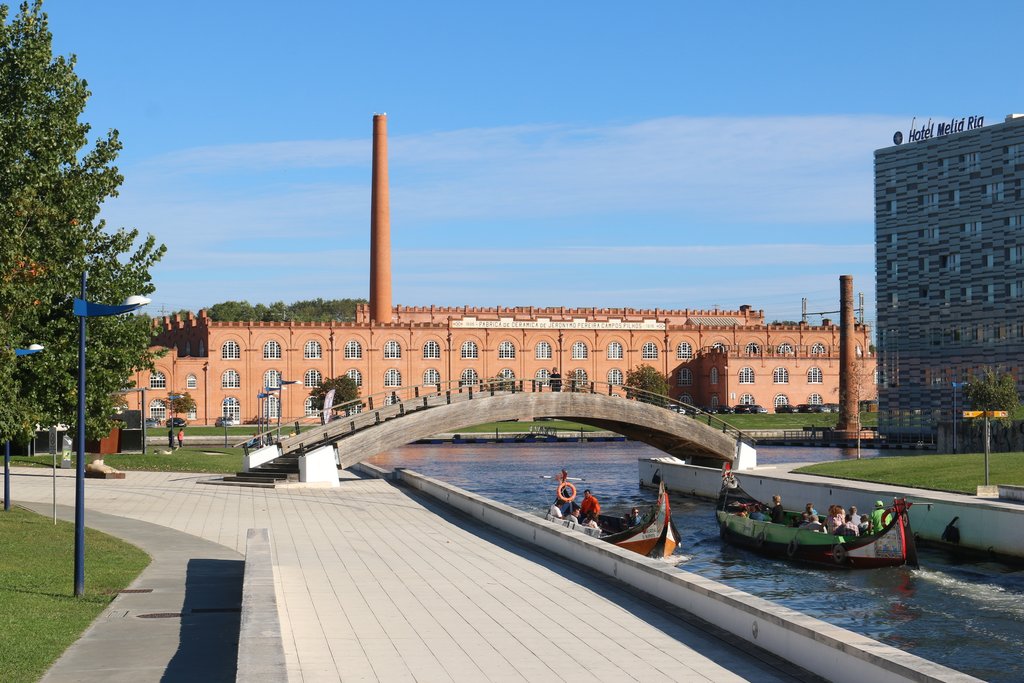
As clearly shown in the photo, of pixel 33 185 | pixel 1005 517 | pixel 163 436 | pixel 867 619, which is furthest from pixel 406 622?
pixel 163 436

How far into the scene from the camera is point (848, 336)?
111375 millimetres

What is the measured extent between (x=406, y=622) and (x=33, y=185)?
15624mm

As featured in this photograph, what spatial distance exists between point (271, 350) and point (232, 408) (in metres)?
7.52

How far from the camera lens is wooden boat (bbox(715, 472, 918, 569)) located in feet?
109

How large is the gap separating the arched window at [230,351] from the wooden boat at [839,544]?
94423 mm

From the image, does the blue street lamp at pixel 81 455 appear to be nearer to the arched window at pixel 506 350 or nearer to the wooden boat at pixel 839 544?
the wooden boat at pixel 839 544

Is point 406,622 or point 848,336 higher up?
point 848,336

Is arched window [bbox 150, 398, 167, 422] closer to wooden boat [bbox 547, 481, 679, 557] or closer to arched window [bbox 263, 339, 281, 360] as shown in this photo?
arched window [bbox 263, 339, 281, 360]

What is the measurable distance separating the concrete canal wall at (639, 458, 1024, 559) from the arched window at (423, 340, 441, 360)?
73.8 metres

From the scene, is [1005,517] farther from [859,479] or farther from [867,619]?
[859,479]

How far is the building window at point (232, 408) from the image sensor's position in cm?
12469

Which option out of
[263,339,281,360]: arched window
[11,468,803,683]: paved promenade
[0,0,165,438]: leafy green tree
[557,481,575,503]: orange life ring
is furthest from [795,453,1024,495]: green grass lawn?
[263,339,281,360]: arched window

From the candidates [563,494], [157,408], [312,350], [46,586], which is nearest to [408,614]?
[46,586]

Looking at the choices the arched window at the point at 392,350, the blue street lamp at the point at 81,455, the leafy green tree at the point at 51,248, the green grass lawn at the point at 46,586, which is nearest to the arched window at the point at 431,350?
the arched window at the point at 392,350
